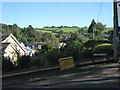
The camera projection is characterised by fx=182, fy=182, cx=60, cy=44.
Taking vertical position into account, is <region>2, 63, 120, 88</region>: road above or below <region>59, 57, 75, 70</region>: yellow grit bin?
below

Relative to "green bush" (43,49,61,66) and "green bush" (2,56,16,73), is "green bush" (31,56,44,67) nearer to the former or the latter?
"green bush" (43,49,61,66)

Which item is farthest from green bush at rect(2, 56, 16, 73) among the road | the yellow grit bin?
the yellow grit bin

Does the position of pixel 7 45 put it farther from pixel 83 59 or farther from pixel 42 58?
pixel 83 59

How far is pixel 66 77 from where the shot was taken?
7.76m

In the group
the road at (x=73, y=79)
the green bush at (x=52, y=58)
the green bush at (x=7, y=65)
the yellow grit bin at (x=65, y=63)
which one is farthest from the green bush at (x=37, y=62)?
the yellow grit bin at (x=65, y=63)

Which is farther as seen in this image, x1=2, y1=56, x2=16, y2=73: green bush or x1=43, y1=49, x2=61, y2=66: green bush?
x1=43, y1=49, x2=61, y2=66: green bush

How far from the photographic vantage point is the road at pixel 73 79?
19.9 ft

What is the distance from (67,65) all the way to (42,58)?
2615mm

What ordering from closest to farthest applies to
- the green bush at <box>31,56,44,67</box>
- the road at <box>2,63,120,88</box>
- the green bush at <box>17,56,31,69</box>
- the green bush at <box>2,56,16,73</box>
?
1. the road at <box>2,63,120,88</box>
2. the green bush at <box>2,56,16,73</box>
3. the green bush at <box>17,56,31,69</box>
4. the green bush at <box>31,56,44,67</box>

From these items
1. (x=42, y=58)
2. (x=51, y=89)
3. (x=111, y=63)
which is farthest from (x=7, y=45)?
(x=51, y=89)

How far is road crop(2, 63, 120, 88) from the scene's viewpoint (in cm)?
605

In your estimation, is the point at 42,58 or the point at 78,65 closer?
the point at 78,65

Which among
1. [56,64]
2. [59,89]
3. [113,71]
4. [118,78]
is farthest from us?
[56,64]

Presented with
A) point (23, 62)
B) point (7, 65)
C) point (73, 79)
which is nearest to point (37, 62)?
point (23, 62)
